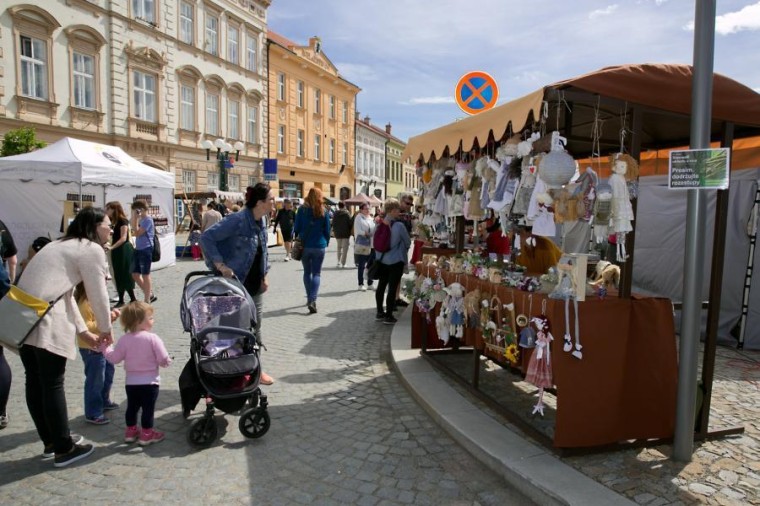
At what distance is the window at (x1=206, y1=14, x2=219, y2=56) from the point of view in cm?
2773

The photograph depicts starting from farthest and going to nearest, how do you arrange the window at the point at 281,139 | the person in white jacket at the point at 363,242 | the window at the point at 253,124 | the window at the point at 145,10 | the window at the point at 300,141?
the window at the point at 300,141 < the window at the point at 281,139 < the window at the point at 253,124 < the window at the point at 145,10 < the person in white jacket at the point at 363,242

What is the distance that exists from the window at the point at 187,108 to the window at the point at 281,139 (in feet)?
25.6

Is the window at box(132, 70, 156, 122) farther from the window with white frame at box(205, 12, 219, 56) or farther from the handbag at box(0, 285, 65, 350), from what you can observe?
the handbag at box(0, 285, 65, 350)

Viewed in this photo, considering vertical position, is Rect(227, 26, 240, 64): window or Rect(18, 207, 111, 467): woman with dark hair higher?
Rect(227, 26, 240, 64): window

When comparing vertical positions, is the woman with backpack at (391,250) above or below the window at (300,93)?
below

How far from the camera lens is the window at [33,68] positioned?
1894cm

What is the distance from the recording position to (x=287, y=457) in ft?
11.7

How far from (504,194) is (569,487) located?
2274 mm

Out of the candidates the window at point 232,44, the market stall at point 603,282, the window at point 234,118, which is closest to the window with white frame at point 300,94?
the window at point 232,44

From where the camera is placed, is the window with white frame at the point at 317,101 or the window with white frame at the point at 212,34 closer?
the window with white frame at the point at 212,34

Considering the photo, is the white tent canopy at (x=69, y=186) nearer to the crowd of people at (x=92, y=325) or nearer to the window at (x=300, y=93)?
the crowd of people at (x=92, y=325)

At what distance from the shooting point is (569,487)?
117 inches

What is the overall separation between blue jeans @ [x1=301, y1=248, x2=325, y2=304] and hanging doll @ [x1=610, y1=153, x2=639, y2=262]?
5144mm

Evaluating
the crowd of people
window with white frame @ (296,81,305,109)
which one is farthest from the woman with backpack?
window with white frame @ (296,81,305,109)
